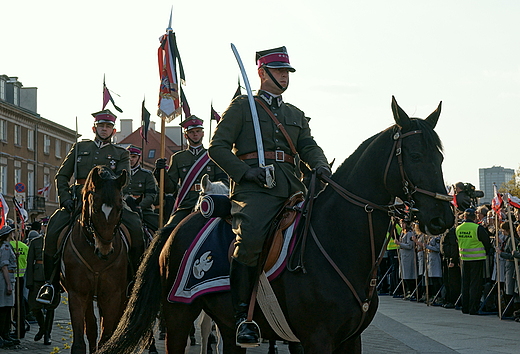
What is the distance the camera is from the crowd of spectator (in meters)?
16.2

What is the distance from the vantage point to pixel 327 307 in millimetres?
5766

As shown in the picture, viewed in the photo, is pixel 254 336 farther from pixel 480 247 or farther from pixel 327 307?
pixel 480 247

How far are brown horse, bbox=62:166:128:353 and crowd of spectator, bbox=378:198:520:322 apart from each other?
25.4 feet

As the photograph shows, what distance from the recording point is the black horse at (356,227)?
5520 millimetres

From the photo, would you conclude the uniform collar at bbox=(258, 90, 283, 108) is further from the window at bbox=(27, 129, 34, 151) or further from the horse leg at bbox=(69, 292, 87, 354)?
the window at bbox=(27, 129, 34, 151)

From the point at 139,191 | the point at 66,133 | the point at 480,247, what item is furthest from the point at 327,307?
the point at 66,133

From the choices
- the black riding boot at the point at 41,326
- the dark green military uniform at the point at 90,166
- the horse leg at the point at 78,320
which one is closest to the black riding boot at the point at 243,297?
the horse leg at the point at 78,320

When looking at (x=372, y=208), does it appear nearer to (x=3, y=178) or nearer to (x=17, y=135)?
(x=3, y=178)

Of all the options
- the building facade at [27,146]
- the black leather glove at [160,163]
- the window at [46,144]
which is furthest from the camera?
the window at [46,144]

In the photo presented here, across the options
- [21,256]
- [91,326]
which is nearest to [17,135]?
[21,256]

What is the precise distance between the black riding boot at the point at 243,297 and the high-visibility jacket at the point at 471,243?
12.3 m

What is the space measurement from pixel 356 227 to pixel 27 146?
6921cm

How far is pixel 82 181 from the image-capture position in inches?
424

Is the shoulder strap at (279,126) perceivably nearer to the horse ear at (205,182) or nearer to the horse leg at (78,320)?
the horse ear at (205,182)
